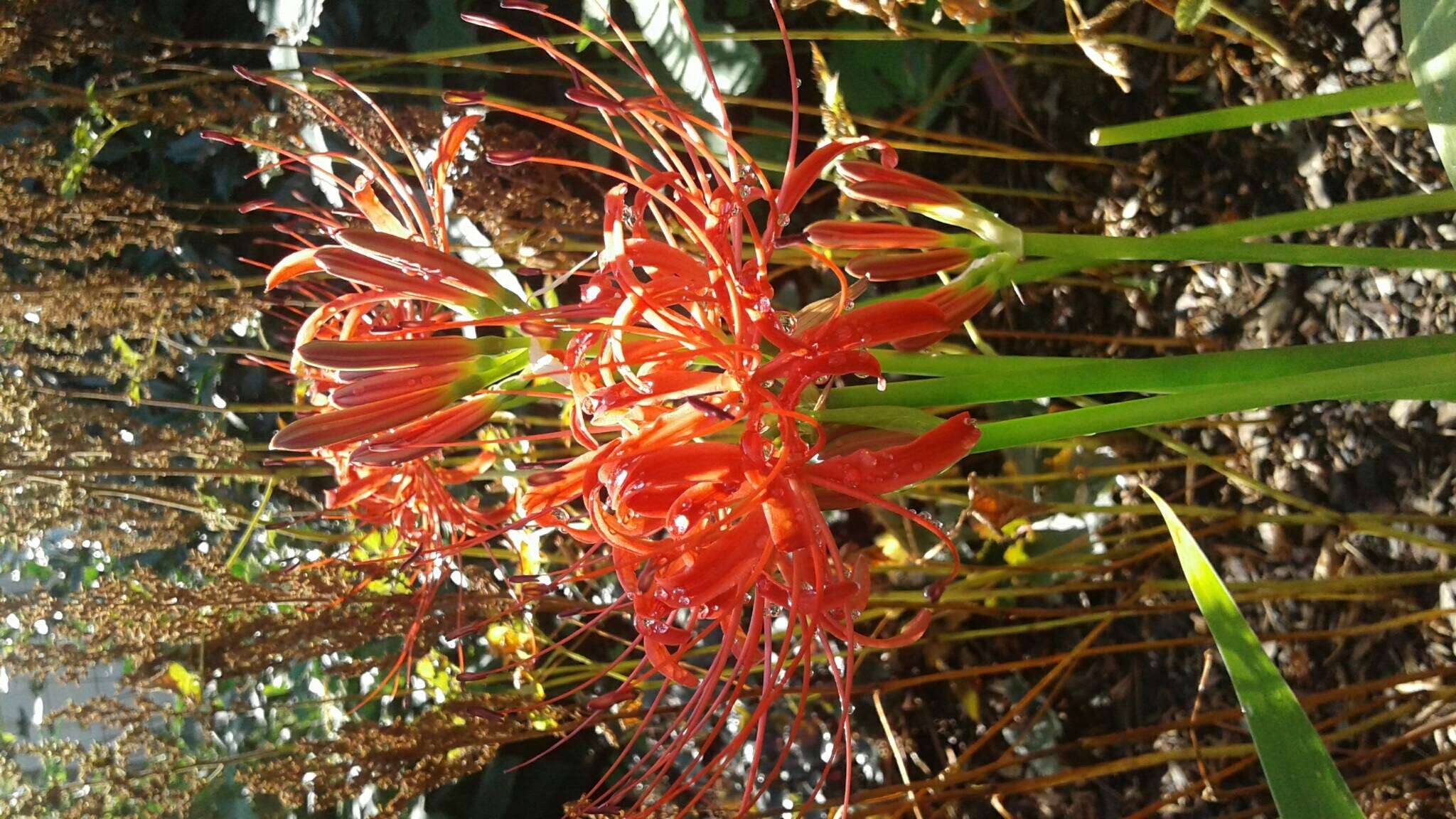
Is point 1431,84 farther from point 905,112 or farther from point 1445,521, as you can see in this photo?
point 905,112

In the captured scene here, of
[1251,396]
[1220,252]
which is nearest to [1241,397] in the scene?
[1251,396]

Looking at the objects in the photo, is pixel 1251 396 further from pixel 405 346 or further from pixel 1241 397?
pixel 405 346

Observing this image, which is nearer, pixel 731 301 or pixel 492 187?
pixel 731 301

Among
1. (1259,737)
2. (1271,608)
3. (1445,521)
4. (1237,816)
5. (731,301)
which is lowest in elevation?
(1237,816)

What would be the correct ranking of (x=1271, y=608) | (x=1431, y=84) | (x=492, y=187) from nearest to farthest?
(x=1431, y=84)
(x=492, y=187)
(x=1271, y=608)

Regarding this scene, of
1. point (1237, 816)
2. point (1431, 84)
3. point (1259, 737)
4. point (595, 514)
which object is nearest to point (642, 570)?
point (595, 514)

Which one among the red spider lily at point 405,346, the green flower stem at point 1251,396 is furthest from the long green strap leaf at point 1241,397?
the red spider lily at point 405,346
